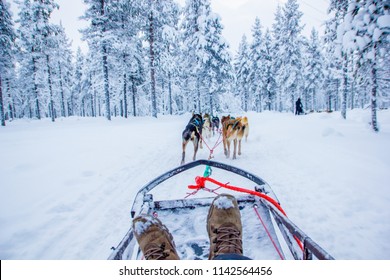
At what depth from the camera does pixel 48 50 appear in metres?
24.9

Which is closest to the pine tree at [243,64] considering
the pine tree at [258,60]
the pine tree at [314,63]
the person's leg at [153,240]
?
the pine tree at [258,60]

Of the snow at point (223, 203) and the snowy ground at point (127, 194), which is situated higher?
the snow at point (223, 203)

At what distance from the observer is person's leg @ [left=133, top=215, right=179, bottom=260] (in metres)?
2.11

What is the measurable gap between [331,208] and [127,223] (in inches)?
133

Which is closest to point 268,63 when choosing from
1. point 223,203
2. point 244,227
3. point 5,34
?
point 5,34

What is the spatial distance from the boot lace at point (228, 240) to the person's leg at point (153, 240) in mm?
452

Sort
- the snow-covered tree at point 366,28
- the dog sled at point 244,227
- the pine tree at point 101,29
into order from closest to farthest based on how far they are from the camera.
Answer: the dog sled at point 244,227
the snow-covered tree at point 366,28
the pine tree at point 101,29

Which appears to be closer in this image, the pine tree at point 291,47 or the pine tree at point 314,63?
the pine tree at point 291,47

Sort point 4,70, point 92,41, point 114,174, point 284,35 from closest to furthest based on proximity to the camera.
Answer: point 114,174
point 92,41
point 4,70
point 284,35

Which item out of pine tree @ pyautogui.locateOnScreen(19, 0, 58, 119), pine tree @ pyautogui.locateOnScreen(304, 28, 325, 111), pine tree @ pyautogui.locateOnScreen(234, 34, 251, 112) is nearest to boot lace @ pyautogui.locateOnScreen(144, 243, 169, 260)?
pine tree @ pyautogui.locateOnScreen(19, 0, 58, 119)

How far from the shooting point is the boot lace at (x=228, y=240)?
7.15 ft

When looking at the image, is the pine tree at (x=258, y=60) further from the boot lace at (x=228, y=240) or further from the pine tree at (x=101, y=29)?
A: the boot lace at (x=228, y=240)

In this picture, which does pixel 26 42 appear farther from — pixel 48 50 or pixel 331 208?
pixel 331 208
